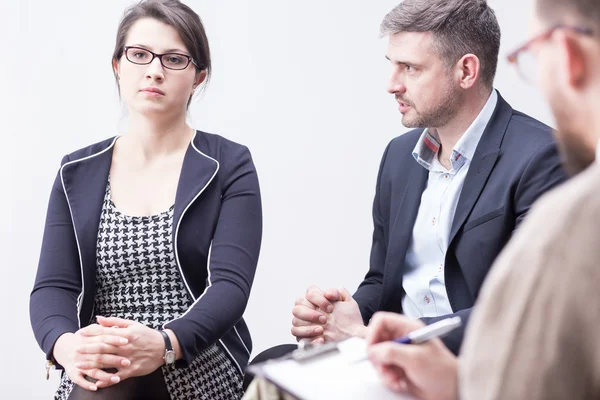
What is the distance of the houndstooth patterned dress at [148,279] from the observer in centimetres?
175

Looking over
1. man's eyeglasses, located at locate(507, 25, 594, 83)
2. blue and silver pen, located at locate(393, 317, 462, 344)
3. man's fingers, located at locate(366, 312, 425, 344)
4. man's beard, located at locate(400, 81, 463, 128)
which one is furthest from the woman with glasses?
man's eyeglasses, located at locate(507, 25, 594, 83)

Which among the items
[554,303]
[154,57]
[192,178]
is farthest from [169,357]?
[554,303]

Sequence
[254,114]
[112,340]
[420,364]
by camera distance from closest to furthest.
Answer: [420,364] → [112,340] → [254,114]

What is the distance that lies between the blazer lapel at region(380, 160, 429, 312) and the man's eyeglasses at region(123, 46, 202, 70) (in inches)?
26.0

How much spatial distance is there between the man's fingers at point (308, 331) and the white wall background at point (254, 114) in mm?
1067

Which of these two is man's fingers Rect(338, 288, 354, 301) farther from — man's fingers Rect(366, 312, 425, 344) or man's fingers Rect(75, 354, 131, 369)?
man's fingers Rect(366, 312, 425, 344)

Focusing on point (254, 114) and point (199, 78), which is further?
point (254, 114)

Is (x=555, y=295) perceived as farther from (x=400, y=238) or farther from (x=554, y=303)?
(x=400, y=238)

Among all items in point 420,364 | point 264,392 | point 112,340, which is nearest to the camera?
point 420,364

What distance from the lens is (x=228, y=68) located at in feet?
9.11

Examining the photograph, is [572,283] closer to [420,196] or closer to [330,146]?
→ [420,196]

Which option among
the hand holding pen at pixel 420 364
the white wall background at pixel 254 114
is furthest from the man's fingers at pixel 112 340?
the white wall background at pixel 254 114

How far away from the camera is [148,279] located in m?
1.77

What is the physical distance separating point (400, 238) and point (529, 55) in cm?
105
